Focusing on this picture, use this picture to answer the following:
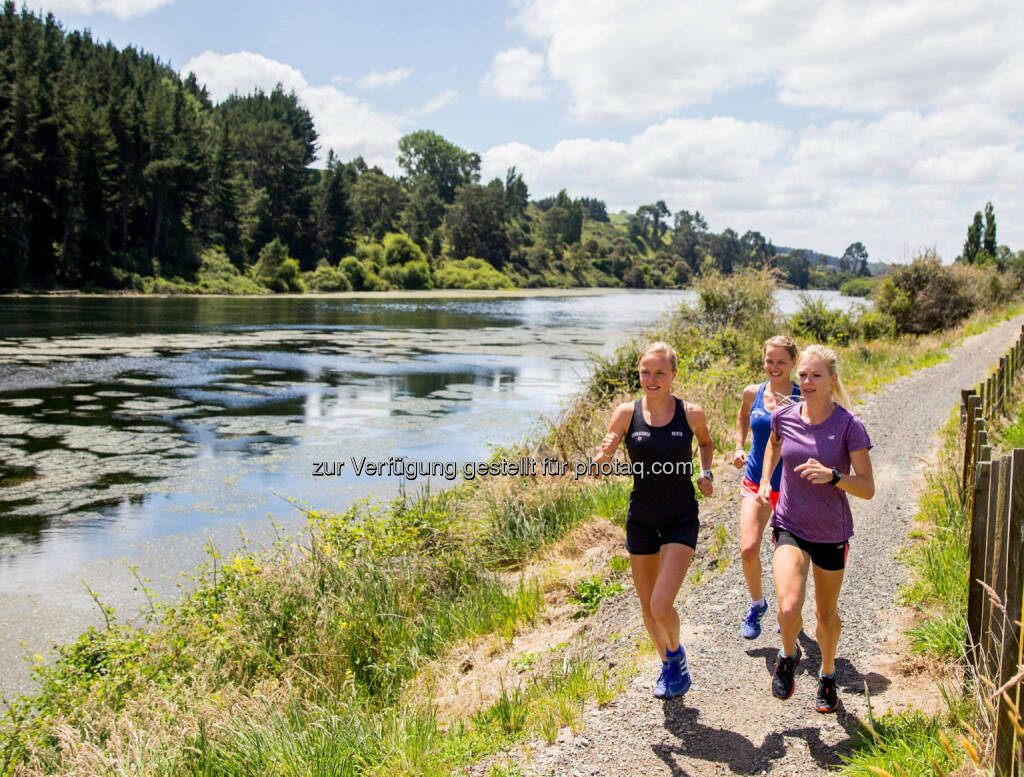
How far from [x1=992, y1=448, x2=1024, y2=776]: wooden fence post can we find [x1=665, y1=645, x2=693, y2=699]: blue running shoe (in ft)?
5.12

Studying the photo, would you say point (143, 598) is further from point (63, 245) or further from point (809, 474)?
point (63, 245)

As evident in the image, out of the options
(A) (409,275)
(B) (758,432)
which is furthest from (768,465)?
(A) (409,275)

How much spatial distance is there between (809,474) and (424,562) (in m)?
4.66

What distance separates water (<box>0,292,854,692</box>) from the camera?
9164mm

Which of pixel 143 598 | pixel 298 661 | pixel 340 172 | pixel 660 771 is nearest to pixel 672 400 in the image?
pixel 660 771

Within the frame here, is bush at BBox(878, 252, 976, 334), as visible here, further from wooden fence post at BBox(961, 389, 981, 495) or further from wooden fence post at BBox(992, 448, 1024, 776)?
wooden fence post at BBox(992, 448, 1024, 776)

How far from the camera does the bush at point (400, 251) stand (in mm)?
96250

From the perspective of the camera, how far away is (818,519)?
3971mm

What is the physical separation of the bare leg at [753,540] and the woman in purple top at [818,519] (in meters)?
0.84

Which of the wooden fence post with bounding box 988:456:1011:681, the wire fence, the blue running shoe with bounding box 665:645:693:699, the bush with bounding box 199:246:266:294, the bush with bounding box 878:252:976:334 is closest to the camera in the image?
the wire fence

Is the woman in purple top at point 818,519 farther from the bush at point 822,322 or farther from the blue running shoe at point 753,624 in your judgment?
the bush at point 822,322

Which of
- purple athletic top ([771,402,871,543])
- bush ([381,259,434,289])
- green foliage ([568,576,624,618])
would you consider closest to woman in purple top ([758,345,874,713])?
purple athletic top ([771,402,871,543])

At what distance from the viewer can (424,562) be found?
300 inches

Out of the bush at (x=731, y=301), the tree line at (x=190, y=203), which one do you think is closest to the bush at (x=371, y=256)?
the tree line at (x=190, y=203)
